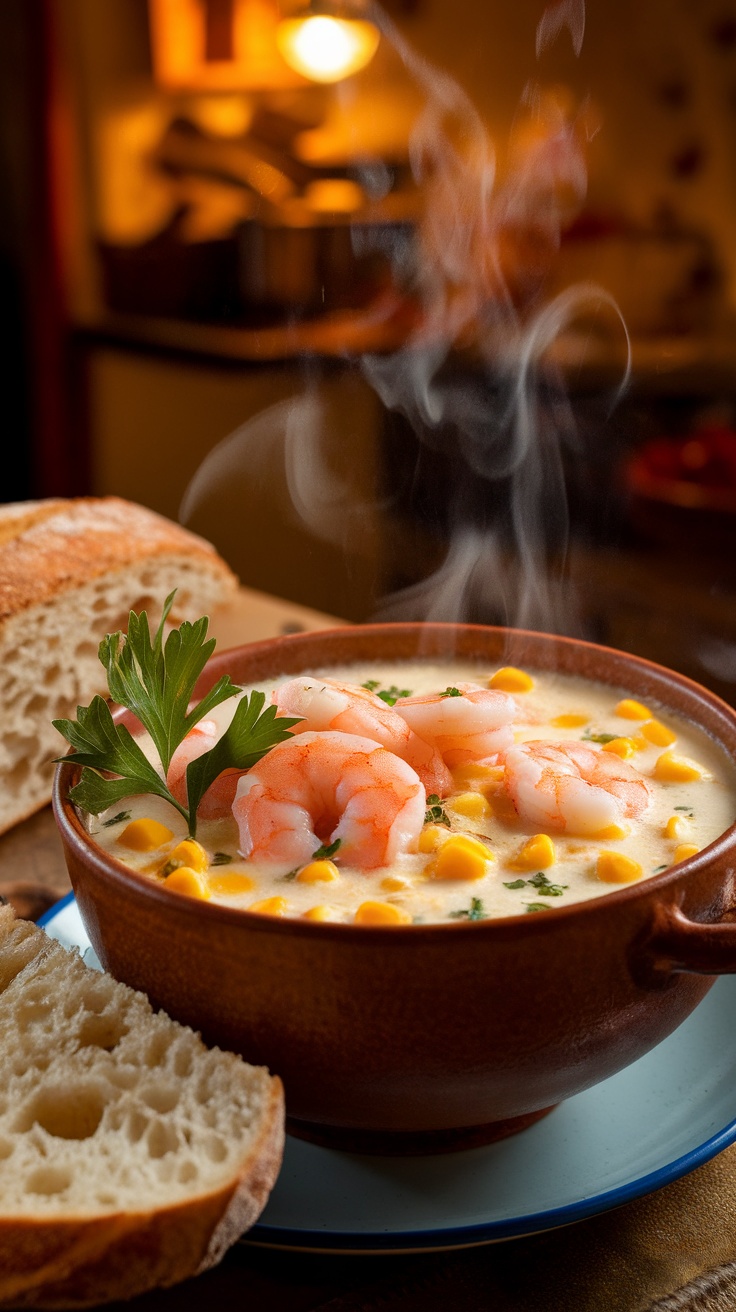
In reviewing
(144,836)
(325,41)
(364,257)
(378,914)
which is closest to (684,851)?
(378,914)

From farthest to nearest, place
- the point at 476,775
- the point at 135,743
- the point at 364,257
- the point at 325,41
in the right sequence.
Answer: the point at 325,41 < the point at 364,257 < the point at 476,775 < the point at 135,743

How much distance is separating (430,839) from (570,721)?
0.49 meters

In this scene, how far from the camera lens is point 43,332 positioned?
6.93 m

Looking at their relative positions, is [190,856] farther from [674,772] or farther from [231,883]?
[674,772]

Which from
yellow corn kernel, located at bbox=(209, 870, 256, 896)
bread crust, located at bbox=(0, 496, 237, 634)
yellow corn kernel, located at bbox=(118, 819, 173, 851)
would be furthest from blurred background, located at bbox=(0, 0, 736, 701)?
yellow corn kernel, located at bbox=(209, 870, 256, 896)

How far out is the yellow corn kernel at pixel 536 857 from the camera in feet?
4.51

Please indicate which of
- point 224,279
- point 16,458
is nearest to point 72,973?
point 224,279

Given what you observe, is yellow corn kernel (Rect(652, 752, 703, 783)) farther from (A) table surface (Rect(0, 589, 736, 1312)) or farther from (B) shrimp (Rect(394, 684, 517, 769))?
(A) table surface (Rect(0, 589, 736, 1312))

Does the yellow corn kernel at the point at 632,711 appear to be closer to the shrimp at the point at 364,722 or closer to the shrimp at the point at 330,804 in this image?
the shrimp at the point at 364,722

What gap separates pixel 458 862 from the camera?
1.36 m

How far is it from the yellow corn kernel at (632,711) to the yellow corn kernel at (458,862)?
527 mm

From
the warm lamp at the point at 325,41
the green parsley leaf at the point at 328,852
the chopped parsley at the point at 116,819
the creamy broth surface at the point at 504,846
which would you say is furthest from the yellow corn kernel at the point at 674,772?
the warm lamp at the point at 325,41

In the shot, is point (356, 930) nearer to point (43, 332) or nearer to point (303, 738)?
point (303, 738)

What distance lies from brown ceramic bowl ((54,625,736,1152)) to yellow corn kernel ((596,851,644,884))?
0.31 feet
